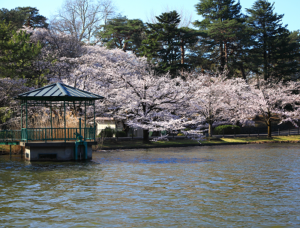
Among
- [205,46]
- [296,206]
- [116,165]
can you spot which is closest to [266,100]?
[205,46]

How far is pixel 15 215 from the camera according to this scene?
34.6 feet

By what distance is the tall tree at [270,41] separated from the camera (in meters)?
59.2

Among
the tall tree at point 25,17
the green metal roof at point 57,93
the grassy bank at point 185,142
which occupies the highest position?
the tall tree at point 25,17

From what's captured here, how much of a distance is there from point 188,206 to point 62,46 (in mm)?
36888

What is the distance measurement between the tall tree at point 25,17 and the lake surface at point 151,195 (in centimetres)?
3417

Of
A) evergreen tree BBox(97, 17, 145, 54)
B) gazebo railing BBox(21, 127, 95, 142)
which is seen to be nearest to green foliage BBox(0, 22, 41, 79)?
gazebo railing BBox(21, 127, 95, 142)

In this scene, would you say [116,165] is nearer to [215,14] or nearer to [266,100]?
[266,100]

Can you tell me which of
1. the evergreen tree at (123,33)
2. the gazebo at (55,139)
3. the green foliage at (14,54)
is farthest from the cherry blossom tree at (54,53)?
the gazebo at (55,139)

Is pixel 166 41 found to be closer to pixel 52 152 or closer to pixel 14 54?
pixel 14 54

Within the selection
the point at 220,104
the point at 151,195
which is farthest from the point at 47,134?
the point at 220,104

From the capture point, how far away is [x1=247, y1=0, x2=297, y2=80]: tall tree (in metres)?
59.2

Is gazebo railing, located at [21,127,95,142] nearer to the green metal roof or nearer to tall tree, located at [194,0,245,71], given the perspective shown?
the green metal roof

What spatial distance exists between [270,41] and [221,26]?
11609 millimetres

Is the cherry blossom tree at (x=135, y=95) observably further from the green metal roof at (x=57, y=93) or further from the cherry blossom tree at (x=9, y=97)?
the green metal roof at (x=57, y=93)
